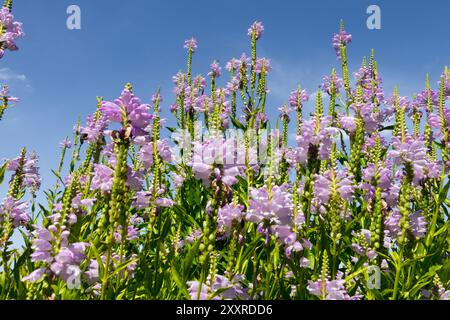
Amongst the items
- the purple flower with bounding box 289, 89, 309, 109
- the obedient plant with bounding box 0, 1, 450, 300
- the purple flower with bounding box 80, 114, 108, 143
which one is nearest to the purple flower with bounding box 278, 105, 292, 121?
the purple flower with bounding box 289, 89, 309, 109

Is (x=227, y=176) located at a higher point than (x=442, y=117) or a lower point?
lower

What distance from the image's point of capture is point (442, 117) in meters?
5.11

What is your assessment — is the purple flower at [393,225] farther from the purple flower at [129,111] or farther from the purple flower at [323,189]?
the purple flower at [129,111]

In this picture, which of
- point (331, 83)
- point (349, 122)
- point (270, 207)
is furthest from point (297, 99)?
point (270, 207)

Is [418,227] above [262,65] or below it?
below

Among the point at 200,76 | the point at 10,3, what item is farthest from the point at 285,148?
the point at 10,3

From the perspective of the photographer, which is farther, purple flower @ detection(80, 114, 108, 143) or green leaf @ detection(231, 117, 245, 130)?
green leaf @ detection(231, 117, 245, 130)

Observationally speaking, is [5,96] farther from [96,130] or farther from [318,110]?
[318,110]

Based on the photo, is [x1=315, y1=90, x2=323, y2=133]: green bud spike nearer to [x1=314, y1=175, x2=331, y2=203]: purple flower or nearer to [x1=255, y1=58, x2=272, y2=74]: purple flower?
[x1=314, y1=175, x2=331, y2=203]: purple flower

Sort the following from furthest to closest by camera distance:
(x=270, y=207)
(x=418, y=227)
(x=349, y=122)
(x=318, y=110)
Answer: (x=349, y=122)
(x=418, y=227)
(x=318, y=110)
(x=270, y=207)

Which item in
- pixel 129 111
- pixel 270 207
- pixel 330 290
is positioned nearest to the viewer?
pixel 330 290

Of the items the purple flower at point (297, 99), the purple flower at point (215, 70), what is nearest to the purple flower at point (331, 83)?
the purple flower at point (297, 99)

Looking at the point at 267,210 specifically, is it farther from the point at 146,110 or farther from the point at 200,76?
the point at 200,76

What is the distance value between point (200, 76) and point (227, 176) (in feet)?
21.8
